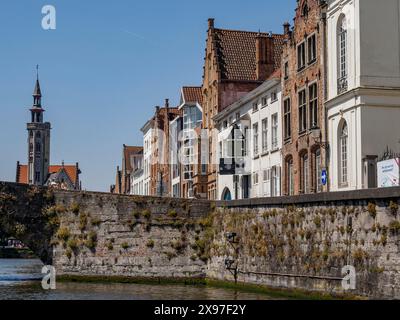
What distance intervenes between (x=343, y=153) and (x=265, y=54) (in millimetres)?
20024

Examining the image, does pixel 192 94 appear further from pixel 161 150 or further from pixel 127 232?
pixel 127 232

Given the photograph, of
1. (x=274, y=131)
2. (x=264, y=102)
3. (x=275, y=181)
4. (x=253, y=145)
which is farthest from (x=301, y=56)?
(x=253, y=145)

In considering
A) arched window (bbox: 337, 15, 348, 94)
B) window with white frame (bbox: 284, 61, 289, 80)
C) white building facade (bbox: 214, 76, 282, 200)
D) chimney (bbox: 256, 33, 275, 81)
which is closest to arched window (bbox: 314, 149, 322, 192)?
arched window (bbox: 337, 15, 348, 94)

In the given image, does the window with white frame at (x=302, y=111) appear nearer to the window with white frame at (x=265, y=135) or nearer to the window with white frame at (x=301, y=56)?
the window with white frame at (x=301, y=56)

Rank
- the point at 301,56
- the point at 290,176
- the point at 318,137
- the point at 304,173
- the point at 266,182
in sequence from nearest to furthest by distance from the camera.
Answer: the point at 318,137, the point at 304,173, the point at 301,56, the point at 290,176, the point at 266,182

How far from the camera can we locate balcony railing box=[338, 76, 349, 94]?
33050 mm

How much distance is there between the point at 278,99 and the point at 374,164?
11.7 metres

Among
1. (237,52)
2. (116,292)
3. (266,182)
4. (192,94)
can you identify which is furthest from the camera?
(192,94)

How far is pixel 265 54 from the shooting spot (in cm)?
5275

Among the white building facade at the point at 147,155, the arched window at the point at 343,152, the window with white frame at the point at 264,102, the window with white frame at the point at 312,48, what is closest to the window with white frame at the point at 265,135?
the window with white frame at the point at 264,102

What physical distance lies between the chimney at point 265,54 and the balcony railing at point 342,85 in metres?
19.2

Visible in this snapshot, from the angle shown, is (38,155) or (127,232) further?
(38,155)

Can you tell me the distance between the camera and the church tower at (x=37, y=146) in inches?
6831
